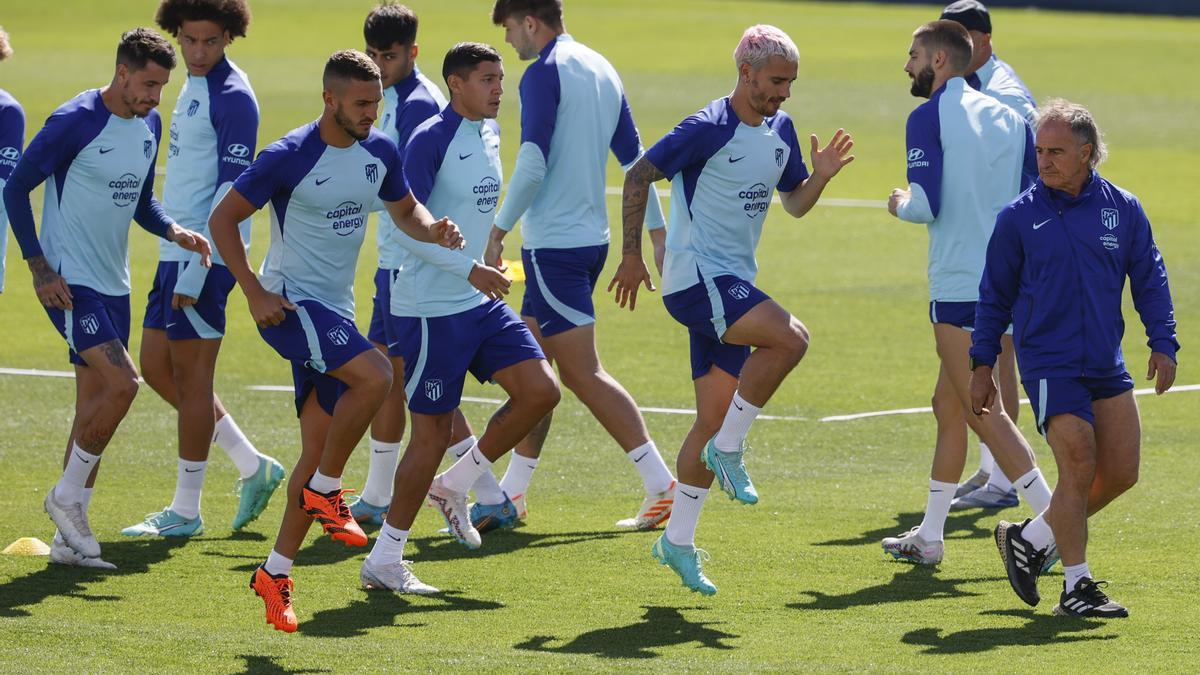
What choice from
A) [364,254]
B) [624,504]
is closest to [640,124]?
[364,254]

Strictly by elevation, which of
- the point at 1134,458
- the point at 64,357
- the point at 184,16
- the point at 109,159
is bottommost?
the point at 64,357

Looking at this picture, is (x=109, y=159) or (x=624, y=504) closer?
(x=109, y=159)

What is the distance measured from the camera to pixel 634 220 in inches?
315

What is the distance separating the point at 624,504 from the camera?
30.9 feet

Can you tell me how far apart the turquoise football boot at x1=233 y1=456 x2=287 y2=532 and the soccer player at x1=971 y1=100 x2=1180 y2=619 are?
3431 mm

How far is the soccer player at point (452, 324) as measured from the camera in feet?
25.3

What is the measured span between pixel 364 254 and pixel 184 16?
9.17 metres

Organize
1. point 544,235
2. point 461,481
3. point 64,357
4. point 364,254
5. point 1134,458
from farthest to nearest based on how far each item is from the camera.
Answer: point 364,254, point 64,357, point 544,235, point 461,481, point 1134,458

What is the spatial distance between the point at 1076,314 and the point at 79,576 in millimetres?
4231

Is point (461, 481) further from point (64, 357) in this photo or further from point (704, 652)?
point (64, 357)

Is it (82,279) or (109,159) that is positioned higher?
(109,159)

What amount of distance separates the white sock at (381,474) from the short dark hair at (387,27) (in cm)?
195

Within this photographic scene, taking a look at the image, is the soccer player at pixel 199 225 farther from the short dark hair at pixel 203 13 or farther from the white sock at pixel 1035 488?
the white sock at pixel 1035 488

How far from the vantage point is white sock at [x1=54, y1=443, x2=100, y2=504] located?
812 cm
